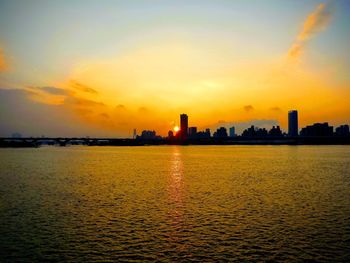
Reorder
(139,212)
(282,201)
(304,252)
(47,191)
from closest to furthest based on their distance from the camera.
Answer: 1. (304,252)
2. (139,212)
3. (282,201)
4. (47,191)

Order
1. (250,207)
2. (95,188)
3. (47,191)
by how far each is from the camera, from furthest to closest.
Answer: (95,188)
(47,191)
(250,207)

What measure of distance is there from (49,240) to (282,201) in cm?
2921

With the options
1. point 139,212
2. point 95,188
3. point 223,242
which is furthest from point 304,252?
point 95,188

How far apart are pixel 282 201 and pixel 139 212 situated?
18.9 m

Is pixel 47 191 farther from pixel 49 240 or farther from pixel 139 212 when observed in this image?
pixel 49 240

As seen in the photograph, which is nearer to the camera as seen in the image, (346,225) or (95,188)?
(346,225)

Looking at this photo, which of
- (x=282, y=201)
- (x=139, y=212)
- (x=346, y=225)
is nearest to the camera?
(x=346, y=225)

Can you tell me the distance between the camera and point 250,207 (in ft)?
131

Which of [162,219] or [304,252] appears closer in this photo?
[304,252]

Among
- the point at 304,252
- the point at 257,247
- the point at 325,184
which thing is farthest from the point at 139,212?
the point at 325,184

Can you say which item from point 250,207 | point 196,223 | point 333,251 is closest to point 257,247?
point 333,251

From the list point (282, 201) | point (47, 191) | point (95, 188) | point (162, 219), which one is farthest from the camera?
point (95, 188)

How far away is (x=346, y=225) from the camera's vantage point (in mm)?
31031

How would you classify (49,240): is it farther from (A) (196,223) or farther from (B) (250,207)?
(B) (250,207)
